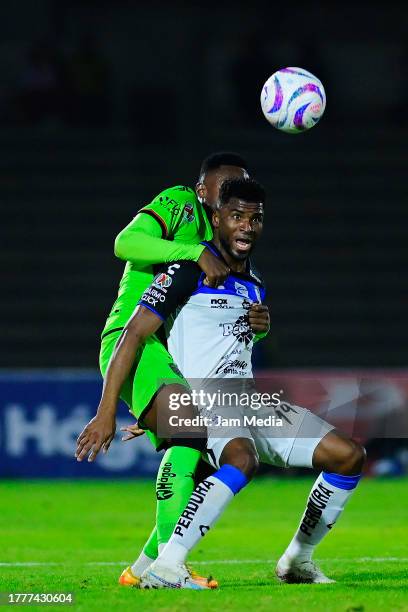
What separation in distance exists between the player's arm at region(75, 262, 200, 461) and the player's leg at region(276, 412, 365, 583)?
87 centimetres

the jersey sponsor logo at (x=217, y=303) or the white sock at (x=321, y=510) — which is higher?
the jersey sponsor logo at (x=217, y=303)

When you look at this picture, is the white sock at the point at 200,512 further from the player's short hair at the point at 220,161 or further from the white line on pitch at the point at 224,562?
the player's short hair at the point at 220,161

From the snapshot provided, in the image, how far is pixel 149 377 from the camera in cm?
628

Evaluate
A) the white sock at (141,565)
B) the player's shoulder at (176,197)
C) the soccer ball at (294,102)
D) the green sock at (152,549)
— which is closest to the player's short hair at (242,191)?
the player's shoulder at (176,197)

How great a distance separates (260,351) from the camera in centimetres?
1448

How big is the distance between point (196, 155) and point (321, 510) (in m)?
14.6

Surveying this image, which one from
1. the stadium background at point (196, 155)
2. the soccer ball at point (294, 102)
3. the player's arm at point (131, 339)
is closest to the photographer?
the player's arm at point (131, 339)

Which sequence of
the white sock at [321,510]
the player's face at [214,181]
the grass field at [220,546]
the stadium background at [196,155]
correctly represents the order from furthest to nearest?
the stadium background at [196,155]
the player's face at [214,181]
the white sock at [321,510]
the grass field at [220,546]

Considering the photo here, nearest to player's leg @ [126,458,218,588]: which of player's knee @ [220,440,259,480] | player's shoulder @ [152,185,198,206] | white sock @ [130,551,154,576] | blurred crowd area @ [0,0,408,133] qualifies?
white sock @ [130,551,154,576]

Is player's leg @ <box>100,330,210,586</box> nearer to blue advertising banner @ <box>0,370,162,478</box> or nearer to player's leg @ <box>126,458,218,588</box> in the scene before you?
player's leg @ <box>126,458,218,588</box>

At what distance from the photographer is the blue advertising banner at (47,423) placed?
13.7 meters

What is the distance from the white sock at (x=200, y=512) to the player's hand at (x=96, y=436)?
0.48m

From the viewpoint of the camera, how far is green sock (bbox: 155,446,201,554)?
6.02 m

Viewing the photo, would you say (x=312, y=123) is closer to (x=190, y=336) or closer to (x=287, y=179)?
(x=190, y=336)
